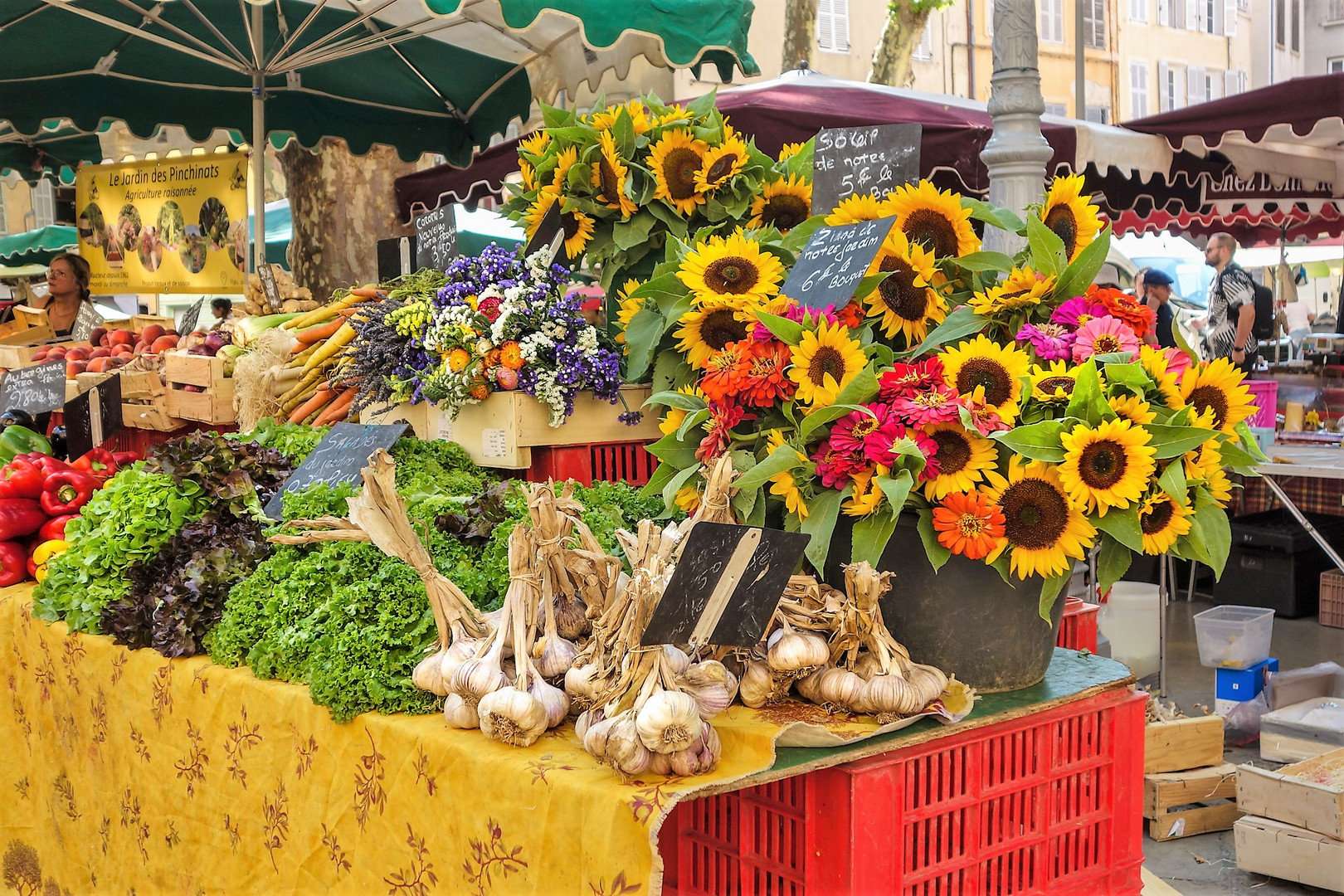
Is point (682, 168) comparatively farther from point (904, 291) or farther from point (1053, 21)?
point (1053, 21)

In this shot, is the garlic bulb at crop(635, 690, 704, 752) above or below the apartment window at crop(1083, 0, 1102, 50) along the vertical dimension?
below

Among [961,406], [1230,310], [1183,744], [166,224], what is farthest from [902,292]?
[1230,310]

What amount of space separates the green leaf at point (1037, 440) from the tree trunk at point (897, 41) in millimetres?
13237

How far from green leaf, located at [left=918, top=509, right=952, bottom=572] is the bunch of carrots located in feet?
6.60

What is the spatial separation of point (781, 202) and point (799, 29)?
12.2 metres

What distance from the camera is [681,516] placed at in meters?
2.39

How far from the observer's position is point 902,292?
2088 mm

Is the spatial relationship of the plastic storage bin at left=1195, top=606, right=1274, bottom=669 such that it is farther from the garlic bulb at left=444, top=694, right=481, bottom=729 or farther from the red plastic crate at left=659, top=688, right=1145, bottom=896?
the garlic bulb at left=444, top=694, right=481, bottom=729

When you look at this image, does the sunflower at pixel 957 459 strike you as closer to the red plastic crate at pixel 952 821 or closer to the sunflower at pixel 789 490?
the sunflower at pixel 789 490

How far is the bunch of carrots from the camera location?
11.4 ft

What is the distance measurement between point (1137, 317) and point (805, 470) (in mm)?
647

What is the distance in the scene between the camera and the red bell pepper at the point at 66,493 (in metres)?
3.37

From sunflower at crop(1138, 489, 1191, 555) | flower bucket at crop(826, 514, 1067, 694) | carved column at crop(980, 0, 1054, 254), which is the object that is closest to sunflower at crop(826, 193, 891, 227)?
flower bucket at crop(826, 514, 1067, 694)

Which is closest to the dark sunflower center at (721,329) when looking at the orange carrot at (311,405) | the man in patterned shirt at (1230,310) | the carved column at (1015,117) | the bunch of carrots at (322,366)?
the bunch of carrots at (322,366)
